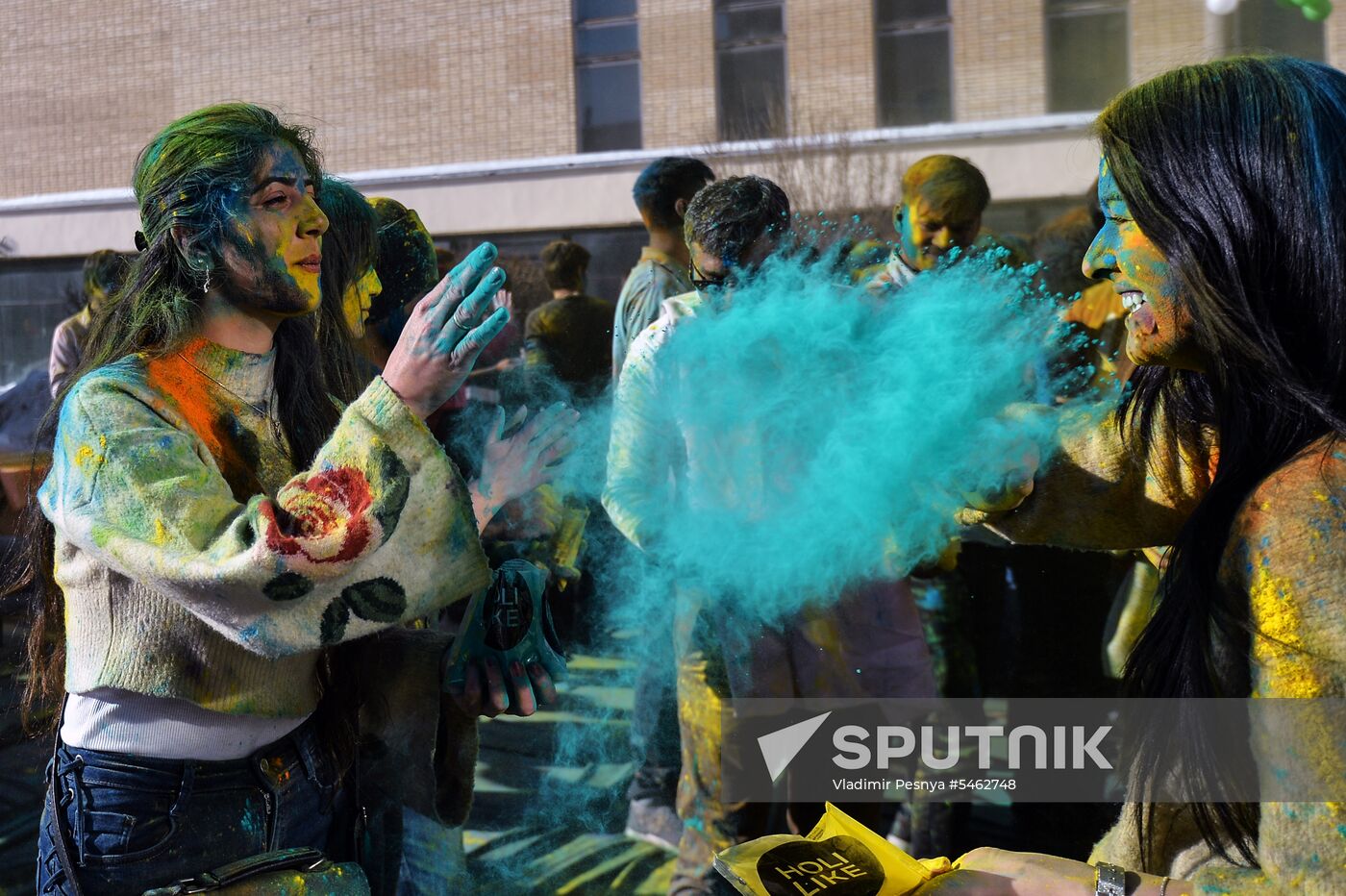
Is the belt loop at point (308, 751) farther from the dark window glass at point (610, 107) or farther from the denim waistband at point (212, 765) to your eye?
the dark window glass at point (610, 107)

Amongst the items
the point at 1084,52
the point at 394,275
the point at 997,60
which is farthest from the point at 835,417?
the point at 1084,52

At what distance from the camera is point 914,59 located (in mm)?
11078

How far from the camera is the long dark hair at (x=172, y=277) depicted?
5.74 feet

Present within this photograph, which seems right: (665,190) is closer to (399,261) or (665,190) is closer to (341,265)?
(399,261)

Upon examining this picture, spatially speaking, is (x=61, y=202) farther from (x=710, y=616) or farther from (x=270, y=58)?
(x=710, y=616)

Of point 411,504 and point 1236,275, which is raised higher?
point 1236,275

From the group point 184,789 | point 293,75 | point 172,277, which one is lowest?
point 184,789

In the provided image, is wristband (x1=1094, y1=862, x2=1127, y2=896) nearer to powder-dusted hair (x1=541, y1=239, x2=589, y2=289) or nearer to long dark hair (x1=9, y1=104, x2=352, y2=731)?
long dark hair (x1=9, y1=104, x2=352, y2=731)

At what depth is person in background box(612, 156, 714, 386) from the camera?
357 cm

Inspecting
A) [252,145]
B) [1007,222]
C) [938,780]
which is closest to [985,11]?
[1007,222]

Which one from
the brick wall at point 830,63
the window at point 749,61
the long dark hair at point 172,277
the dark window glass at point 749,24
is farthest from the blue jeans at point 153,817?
the dark window glass at point 749,24

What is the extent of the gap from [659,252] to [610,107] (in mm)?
7476

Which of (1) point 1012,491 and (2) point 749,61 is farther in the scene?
(2) point 749,61

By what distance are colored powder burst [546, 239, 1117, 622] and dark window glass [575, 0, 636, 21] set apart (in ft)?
27.4
